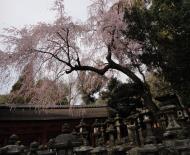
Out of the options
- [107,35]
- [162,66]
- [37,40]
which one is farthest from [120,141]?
[37,40]

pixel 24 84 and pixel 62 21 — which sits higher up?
pixel 62 21

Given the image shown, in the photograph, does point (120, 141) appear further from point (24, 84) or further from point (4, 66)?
point (4, 66)

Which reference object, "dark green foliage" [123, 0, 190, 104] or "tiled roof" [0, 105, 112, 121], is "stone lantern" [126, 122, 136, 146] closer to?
"dark green foliage" [123, 0, 190, 104]

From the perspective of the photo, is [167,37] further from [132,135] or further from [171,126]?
[171,126]

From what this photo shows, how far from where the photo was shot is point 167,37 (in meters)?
11.6

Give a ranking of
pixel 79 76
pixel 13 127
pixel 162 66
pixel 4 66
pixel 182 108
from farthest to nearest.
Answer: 1. pixel 13 127
2. pixel 79 76
3. pixel 4 66
4. pixel 182 108
5. pixel 162 66

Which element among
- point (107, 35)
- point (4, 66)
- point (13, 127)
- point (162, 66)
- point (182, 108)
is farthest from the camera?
point (13, 127)

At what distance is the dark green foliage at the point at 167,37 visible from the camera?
9523 mm

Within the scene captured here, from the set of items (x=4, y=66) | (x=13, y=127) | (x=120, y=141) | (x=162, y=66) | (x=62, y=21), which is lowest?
(x=120, y=141)

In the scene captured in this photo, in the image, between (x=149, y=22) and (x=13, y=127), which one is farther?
(x=13, y=127)

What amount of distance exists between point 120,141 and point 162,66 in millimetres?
4605

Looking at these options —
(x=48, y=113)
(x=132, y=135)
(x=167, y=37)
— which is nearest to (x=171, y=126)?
(x=132, y=135)

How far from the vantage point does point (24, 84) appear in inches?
559

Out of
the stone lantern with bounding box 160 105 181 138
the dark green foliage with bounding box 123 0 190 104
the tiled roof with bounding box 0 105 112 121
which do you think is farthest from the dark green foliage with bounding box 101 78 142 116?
the stone lantern with bounding box 160 105 181 138
